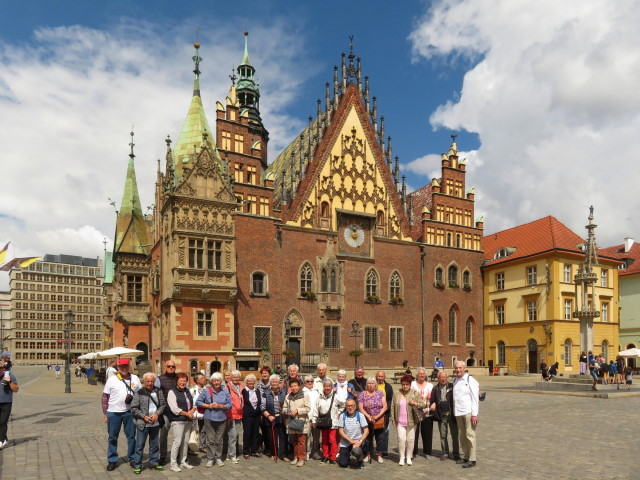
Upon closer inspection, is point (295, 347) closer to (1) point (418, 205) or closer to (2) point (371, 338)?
(2) point (371, 338)

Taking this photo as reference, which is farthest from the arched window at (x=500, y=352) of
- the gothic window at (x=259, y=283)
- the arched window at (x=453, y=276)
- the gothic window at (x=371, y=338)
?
the gothic window at (x=259, y=283)

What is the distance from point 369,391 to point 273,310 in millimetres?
25460

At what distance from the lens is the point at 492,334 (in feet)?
150

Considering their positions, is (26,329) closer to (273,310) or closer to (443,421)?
(273,310)

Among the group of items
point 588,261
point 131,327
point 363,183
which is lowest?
point 131,327

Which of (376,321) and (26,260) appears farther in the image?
(376,321)

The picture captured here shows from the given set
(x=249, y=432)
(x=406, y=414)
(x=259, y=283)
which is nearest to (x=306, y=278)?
(x=259, y=283)

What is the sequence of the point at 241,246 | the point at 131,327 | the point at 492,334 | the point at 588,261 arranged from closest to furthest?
the point at 588,261
the point at 241,246
the point at 131,327
the point at 492,334

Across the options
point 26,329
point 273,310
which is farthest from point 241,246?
point 26,329

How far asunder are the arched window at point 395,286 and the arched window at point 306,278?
672 cm

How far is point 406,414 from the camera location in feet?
36.4

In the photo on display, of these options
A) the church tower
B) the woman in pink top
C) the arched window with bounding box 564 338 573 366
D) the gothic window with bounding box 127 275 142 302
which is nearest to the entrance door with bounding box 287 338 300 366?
the church tower

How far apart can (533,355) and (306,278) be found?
19.0 metres

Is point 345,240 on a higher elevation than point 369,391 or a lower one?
higher
